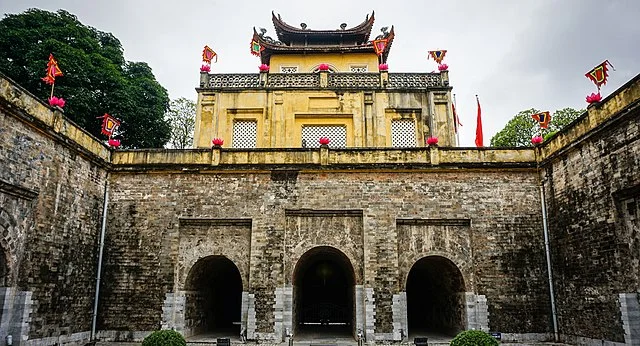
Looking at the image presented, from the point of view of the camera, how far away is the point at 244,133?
18047 millimetres

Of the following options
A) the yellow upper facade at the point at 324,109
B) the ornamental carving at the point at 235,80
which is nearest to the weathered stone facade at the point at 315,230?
the yellow upper facade at the point at 324,109

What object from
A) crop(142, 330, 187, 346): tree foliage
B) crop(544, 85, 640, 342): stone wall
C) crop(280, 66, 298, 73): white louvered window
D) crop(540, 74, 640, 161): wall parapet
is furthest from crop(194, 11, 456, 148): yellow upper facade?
crop(142, 330, 187, 346): tree foliage

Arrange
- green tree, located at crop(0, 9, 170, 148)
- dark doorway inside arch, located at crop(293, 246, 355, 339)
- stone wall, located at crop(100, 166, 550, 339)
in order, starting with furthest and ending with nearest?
dark doorway inside arch, located at crop(293, 246, 355, 339), green tree, located at crop(0, 9, 170, 148), stone wall, located at crop(100, 166, 550, 339)

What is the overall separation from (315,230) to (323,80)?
23.3 ft

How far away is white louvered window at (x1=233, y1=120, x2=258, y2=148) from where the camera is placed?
18.0m

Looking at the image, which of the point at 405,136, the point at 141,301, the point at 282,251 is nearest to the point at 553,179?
the point at 405,136

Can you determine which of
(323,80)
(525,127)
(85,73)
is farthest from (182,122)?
(525,127)

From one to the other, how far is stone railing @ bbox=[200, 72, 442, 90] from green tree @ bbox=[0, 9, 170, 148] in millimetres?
4251

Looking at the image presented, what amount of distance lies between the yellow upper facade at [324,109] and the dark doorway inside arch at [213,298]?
5170 millimetres

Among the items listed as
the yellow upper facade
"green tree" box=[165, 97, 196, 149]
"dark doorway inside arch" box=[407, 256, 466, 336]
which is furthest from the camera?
"green tree" box=[165, 97, 196, 149]

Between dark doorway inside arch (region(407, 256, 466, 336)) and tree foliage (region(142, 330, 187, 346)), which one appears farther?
dark doorway inside arch (region(407, 256, 466, 336))

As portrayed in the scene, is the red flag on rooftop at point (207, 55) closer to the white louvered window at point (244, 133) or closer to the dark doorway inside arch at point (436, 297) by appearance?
the white louvered window at point (244, 133)

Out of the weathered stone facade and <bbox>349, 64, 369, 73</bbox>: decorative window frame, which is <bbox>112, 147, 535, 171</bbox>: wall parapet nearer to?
the weathered stone facade

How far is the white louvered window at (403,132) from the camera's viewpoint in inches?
699
